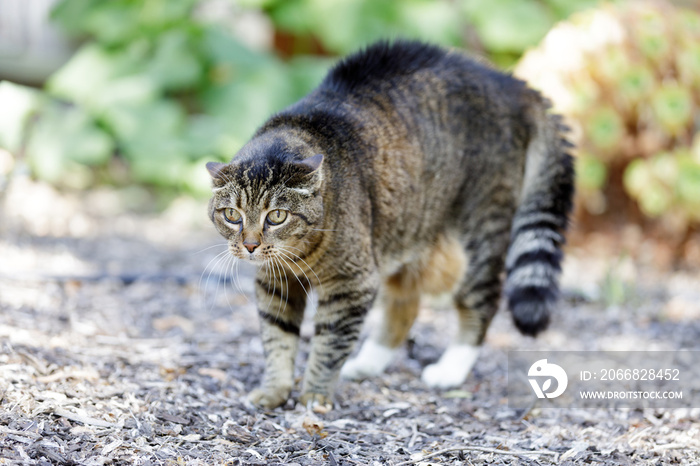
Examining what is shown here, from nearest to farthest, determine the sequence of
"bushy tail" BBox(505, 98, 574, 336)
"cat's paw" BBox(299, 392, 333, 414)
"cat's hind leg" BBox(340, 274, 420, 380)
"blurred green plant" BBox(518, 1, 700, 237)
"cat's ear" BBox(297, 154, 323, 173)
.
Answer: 1. "cat's ear" BBox(297, 154, 323, 173)
2. "cat's paw" BBox(299, 392, 333, 414)
3. "bushy tail" BBox(505, 98, 574, 336)
4. "cat's hind leg" BBox(340, 274, 420, 380)
5. "blurred green plant" BBox(518, 1, 700, 237)

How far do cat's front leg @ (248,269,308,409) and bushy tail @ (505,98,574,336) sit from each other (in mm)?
1082

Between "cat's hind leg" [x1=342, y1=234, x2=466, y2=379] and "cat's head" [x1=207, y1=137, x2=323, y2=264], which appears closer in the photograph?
"cat's head" [x1=207, y1=137, x2=323, y2=264]

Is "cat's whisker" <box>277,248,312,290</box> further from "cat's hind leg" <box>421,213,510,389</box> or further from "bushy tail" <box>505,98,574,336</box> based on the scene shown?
"bushy tail" <box>505,98,574,336</box>

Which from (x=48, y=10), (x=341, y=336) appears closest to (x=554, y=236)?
(x=341, y=336)

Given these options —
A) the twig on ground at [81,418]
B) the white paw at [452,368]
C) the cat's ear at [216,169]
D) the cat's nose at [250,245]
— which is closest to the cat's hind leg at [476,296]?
the white paw at [452,368]

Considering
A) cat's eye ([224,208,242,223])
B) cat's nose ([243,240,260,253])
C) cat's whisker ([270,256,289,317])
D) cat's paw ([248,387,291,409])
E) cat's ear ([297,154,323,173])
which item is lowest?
cat's paw ([248,387,291,409])

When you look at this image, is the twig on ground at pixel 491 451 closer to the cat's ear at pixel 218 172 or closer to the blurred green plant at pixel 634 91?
the cat's ear at pixel 218 172

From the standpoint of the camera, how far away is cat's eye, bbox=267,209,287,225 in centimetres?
255

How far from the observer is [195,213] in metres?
6.48

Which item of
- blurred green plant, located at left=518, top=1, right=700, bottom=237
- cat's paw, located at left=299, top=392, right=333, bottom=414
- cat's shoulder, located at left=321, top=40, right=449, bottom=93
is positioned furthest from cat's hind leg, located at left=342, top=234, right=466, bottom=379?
blurred green plant, located at left=518, top=1, right=700, bottom=237

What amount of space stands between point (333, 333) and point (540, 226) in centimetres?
127

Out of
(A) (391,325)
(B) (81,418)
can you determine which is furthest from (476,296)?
(B) (81,418)

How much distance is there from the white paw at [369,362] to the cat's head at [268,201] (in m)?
0.96

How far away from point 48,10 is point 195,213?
303cm
